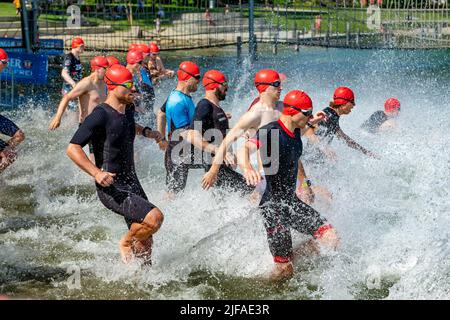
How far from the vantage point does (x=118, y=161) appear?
21.5 ft

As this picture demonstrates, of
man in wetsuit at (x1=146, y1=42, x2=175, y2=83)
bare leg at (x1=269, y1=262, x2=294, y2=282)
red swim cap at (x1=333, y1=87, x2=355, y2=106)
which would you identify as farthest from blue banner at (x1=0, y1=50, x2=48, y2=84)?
bare leg at (x1=269, y1=262, x2=294, y2=282)

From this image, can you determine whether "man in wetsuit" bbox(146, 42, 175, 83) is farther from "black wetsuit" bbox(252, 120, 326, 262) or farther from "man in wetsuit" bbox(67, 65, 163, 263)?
"black wetsuit" bbox(252, 120, 326, 262)

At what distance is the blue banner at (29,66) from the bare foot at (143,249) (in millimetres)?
8244

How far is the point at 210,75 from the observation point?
26.8ft

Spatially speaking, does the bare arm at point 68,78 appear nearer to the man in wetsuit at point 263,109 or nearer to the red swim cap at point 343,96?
the red swim cap at point 343,96

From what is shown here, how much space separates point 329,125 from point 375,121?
231 centimetres

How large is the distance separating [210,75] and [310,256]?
7.56 ft

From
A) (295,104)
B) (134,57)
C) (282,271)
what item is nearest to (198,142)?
(295,104)

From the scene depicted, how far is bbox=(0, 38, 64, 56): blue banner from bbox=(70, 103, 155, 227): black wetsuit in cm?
1002

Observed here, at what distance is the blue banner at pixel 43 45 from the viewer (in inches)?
624

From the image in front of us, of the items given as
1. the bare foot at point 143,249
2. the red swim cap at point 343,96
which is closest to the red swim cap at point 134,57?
the red swim cap at point 343,96

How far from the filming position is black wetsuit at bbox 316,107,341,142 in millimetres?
8742
